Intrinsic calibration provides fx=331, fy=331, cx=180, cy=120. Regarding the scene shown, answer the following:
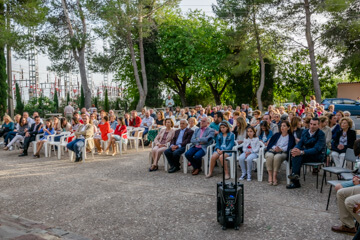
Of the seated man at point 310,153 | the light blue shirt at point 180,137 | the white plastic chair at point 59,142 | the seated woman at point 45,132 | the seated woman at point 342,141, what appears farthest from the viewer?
the seated woman at point 45,132

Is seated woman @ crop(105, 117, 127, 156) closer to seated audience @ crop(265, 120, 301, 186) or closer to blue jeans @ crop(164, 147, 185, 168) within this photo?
blue jeans @ crop(164, 147, 185, 168)

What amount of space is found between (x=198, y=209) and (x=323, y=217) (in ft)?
5.65

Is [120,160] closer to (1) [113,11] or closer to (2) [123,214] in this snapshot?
(2) [123,214]

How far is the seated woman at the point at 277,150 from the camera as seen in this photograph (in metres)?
6.22

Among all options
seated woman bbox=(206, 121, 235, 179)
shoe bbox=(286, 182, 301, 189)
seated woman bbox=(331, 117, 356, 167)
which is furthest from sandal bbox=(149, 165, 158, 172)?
seated woman bbox=(331, 117, 356, 167)

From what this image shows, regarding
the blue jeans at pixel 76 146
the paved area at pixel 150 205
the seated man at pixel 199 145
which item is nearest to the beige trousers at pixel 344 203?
the paved area at pixel 150 205

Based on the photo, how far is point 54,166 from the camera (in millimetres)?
8547

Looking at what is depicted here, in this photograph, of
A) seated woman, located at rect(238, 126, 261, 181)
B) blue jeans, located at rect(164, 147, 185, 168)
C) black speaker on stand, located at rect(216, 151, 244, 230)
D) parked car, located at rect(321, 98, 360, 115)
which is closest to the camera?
black speaker on stand, located at rect(216, 151, 244, 230)

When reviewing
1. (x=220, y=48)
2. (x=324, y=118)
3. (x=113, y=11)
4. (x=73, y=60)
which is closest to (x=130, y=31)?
(x=113, y=11)

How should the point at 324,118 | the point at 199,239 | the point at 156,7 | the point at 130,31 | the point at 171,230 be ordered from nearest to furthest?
the point at 199,239, the point at 171,230, the point at 324,118, the point at 130,31, the point at 156,7

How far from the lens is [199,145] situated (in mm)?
7344

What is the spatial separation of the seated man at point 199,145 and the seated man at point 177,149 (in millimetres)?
204

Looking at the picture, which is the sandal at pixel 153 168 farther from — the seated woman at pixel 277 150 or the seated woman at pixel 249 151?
the seated woman at pixel 277 150

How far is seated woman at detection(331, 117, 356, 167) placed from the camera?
6395mm
